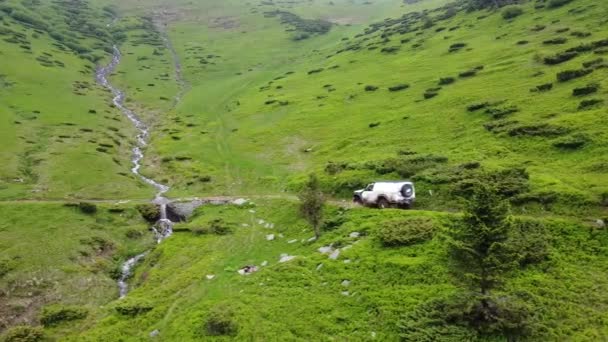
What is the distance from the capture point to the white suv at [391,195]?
1580 inches

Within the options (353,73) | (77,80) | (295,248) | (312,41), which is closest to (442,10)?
(312,41)

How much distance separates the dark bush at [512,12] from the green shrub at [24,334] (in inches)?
4453

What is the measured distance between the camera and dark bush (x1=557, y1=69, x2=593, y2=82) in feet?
198

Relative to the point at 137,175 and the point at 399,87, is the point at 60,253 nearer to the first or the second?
the point at 137,175

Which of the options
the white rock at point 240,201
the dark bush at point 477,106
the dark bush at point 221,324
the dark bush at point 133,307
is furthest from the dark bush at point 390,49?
the dark bush at point 221,324

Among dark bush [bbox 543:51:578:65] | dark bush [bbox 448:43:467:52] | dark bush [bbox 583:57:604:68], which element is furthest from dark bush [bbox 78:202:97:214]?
dark bush [bbox 448:43:467:52]

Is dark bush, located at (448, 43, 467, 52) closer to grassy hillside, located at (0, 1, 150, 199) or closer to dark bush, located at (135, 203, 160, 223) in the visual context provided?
grassy hillside, located at (0, 1, 150, 199)

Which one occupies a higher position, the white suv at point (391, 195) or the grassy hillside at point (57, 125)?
the grassy hillside at point (57, 125)

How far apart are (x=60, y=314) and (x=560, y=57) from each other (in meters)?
74.1

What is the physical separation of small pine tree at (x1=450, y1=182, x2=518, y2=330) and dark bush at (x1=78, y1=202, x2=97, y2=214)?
4042 centimetres

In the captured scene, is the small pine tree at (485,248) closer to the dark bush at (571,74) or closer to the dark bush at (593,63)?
the dark bush at (571,74)

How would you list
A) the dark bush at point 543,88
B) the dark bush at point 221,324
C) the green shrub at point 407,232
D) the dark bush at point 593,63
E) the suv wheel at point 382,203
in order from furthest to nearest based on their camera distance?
the dark bush at point 593,63, the dark bush at point 543,88, the suv wheel at point 382,203, the green shrub at point 407,232, the dark bush at point 221,324

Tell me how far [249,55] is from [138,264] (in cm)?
13593

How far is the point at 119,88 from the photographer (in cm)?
12706
